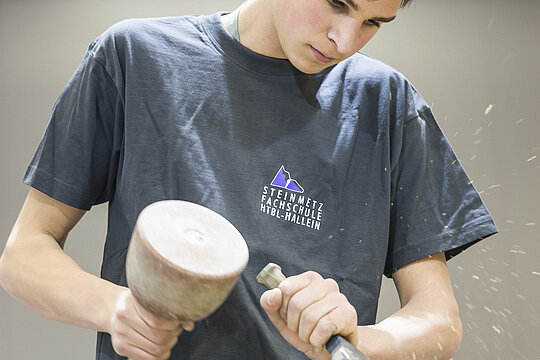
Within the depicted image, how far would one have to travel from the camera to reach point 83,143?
0.82 m

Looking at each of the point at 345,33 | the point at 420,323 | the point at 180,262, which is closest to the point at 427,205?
the point at 420,323

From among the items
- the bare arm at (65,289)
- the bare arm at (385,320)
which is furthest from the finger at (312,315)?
the bare arm at (65,289)

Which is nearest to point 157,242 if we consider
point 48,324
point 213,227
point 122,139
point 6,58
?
point 213,227

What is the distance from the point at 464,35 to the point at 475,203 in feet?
3.46

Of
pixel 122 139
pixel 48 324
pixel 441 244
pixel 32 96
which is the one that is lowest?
pixel 48 324

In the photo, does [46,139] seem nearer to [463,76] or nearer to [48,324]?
[48,324]

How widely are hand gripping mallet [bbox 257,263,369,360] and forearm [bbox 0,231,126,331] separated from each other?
15 cm

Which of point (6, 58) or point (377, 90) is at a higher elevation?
point (377, 90)

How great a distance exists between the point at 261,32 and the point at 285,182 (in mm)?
202

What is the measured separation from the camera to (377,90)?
921 mm

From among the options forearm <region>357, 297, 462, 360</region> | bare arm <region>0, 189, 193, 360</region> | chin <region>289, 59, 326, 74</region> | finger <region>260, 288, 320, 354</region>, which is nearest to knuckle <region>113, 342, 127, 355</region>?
bare arm <region>0, 189, 193, 360</region>

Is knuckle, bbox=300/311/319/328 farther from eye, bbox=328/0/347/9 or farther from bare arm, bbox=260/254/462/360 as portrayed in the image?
eye, bbox=328/0/347/9

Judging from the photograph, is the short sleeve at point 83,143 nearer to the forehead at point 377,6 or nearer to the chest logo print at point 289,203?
the chest logo print at point 289,203

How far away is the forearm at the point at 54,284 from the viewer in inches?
28.2
